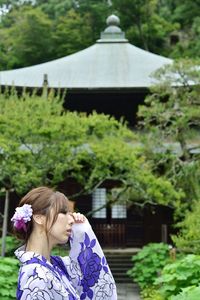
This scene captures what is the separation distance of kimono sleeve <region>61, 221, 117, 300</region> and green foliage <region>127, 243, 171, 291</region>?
1037cm

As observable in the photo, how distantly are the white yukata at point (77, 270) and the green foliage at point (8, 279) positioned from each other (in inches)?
203

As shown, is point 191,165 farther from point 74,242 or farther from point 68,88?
point 74,242

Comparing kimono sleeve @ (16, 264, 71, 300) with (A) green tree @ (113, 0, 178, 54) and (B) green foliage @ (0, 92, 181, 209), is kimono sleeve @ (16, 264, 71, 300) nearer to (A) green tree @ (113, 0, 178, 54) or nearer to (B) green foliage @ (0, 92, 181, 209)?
(B) green foliage @ (0, 92, 181, 209)

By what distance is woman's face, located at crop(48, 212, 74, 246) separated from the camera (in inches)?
104

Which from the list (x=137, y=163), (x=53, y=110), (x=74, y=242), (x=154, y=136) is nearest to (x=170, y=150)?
(x=154, y=136)

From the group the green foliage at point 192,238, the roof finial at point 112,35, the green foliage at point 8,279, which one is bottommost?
the green foliage at point 8,279

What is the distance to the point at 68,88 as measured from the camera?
1881 cm

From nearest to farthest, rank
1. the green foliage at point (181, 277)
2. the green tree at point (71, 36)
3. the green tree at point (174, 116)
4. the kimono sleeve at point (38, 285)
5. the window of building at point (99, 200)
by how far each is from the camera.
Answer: the kimono sleeve at point (38, 285) → the green foliage at point (181, 277) → the green tree at point (174, 116) → the window of building at point (99, 200) → the green tree at point (71, 36)

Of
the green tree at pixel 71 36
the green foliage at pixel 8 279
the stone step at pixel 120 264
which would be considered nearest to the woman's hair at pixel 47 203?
the green foliage at pixel 8 279

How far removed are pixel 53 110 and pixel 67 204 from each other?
→ 10.6 metres

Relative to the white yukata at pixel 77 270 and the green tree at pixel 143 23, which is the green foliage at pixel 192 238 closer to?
the white yukata at pixel 77 270

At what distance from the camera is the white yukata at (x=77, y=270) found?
2549 mm

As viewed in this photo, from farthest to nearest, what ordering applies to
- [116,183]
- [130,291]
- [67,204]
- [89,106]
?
[89,106] → [116,183] → [130,291] → [67,204]

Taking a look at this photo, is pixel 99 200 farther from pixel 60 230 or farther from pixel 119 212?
pixel 60 230
